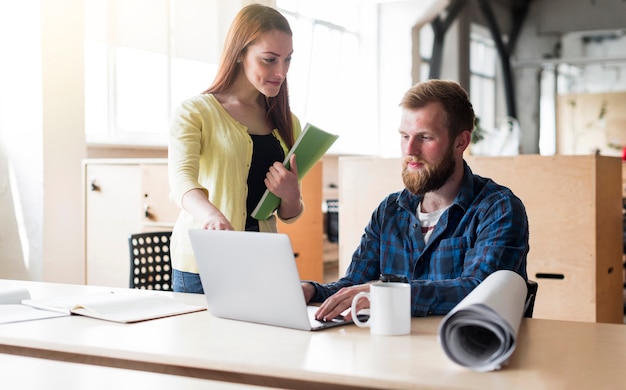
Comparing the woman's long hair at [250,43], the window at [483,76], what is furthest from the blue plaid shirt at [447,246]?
the window at [483,76]

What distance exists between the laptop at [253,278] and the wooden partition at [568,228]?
1.93 metres

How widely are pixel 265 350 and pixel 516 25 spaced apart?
469 inches

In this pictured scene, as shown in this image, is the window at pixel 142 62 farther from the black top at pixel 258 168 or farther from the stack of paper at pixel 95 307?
the stack of paper at pixel 95 307

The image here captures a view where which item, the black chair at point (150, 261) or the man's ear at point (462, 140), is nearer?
the man's ear at point (462, 140)

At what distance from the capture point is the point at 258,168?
7.52ft

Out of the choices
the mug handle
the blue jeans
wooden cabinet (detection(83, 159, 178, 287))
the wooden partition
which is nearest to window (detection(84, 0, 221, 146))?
wooden cabinet (detection(83, 159, 178, 287))

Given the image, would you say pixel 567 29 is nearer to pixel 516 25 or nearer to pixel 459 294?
pixel 516 25

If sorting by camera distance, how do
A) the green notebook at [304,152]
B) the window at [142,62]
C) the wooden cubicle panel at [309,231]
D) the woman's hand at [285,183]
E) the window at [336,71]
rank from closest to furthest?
the green notebook at [304,152], the woman's hand at [285,183], the wooden cubicle panel at [309,231], the window at [142,62], the window at [336,71]

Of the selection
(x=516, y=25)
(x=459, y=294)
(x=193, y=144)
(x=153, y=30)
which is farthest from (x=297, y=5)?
(x=459, y=294)

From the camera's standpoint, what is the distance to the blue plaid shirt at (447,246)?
1.74 meters

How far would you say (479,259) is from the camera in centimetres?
179

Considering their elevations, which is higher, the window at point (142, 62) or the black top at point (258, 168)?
the window at point (142, 62)

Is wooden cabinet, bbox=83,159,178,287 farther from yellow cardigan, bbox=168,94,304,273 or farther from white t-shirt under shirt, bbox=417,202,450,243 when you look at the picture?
white t-shirt under shirt, bbox=417,202,450,243

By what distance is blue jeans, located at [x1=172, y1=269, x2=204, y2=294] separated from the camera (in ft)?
7.23
